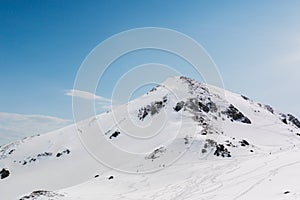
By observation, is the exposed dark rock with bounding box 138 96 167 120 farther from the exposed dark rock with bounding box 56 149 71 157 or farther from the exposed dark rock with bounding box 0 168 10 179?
the exposed dark rock with bounding box 0 168 10 179

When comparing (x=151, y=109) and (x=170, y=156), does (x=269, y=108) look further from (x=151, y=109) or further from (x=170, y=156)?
(x=170, y=156)

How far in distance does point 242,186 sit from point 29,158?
201ft

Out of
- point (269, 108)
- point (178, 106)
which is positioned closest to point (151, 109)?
point (178, 106)

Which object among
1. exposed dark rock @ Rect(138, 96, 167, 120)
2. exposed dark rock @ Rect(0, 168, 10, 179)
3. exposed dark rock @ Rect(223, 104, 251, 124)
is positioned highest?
exposed dark rock @ Rect(138, 96, 167, 120)

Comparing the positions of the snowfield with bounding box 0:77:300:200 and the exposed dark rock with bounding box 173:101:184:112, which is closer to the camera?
the snowfield with bounding box 0:77:300:200

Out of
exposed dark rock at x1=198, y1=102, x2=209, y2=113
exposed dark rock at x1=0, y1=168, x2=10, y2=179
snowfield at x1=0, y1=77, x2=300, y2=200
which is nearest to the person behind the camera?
snowfield at x1=0, y1=77, x2=300, y2=200

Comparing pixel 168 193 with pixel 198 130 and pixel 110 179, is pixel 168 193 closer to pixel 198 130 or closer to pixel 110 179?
pixel 110 179

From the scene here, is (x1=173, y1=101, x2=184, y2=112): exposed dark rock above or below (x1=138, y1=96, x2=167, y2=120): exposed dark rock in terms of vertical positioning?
below

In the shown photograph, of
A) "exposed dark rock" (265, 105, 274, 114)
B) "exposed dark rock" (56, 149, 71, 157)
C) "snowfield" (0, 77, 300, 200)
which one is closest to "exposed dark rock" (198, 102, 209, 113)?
"snowfield" (0, 77, 300, 200)

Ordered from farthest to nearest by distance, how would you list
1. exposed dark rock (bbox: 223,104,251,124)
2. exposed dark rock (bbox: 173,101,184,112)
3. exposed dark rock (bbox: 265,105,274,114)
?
exposed dark rock (bbox: 265,105,274,114), exposed dark rock (bbox: 223,104,251,124), exposed dark rock (bbox: 173,101,184,112)

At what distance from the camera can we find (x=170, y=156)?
40.1 meters

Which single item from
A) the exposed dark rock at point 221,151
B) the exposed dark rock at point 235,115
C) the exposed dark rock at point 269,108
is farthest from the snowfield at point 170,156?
the exposed dark rock at point 269,108

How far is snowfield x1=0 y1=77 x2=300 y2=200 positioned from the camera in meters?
24.2

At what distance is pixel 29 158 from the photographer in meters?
71.6
